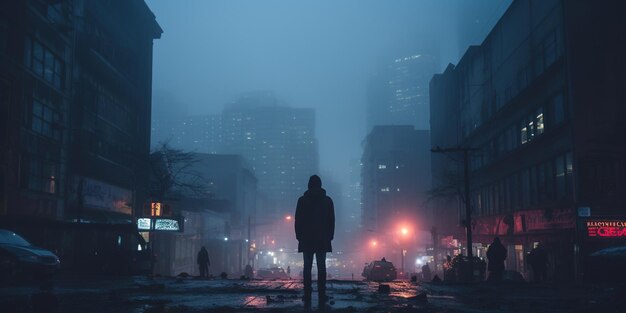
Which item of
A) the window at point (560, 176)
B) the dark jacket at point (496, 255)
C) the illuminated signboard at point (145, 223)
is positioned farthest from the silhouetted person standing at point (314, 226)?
the window at point (560, 176)

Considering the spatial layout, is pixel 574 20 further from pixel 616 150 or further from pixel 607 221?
pixel 607 221

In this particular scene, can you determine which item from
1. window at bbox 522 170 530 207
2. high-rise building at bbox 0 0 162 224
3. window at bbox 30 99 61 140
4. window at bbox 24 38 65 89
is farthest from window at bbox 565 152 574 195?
window at bbox 24 38 65 89

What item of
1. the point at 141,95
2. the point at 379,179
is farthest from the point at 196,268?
the point at 379,179

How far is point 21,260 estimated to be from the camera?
15.5 metres

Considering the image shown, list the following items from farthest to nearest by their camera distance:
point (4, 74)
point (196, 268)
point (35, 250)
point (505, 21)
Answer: point (196, 268), point (505, 21), point (4, 74), point (35, 250)

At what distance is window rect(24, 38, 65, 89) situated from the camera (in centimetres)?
3353

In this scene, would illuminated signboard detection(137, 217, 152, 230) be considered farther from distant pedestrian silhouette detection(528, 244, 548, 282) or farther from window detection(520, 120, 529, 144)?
window detection(520, 120, 529, 144)

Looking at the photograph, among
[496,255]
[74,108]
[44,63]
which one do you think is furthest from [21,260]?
[74,108]

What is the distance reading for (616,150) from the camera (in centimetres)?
3259

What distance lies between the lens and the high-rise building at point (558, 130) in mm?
32812

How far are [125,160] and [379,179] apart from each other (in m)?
114

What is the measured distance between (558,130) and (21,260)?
3004 centimetres

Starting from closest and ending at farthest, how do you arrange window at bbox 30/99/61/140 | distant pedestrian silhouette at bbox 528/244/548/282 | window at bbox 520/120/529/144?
distant pedestrian silhouette at bbox 528/244/548/282 → window at bbox 30/99/61/140 → window at bbox 520/120/529/144

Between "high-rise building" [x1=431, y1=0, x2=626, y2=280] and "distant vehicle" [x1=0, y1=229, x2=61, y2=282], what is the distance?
20266 millimetres
